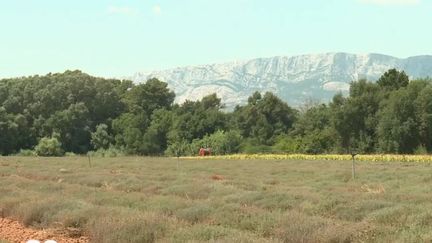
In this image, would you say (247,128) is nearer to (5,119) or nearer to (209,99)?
(209,99)

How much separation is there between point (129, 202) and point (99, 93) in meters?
74.5

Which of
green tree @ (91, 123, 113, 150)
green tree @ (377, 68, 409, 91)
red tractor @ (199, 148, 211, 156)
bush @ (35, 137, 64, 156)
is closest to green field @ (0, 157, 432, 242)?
green tree @ (377, 68, 409, 91)

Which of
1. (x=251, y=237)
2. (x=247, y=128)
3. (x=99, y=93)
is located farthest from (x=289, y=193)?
(x=99, y=93)

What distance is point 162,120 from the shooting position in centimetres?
8488

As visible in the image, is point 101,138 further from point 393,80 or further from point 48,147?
point 393,80

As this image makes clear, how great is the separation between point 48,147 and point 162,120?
17121 millimetres

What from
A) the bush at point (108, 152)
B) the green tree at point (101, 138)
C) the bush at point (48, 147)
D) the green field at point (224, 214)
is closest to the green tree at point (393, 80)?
the bush at point (108, 152)

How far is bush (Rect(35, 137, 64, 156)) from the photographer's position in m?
75.2

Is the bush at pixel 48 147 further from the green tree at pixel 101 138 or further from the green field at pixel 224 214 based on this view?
the green field at pixel 224 214

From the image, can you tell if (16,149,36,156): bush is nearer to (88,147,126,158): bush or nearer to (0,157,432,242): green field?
(88,147,126,158): bush

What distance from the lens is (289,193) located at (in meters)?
17.7

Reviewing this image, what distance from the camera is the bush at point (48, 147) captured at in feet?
247

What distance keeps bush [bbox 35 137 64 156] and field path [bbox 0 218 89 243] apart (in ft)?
208

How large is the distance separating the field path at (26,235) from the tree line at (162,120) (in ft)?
171
